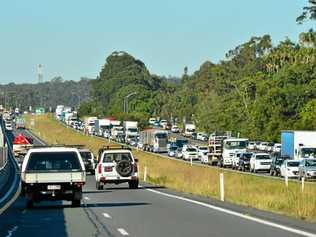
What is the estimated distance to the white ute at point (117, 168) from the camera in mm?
45312

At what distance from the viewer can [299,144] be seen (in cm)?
7450

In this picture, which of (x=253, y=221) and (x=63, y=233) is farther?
(x=253, y=221)

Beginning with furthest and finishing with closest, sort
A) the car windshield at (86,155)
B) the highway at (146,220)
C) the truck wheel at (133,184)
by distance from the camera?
the car windshield at (86,155) → the truck wheel at (133,184) → the highway at (146,220)

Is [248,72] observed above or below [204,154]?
above

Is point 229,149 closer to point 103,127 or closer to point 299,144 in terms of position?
point 299,144

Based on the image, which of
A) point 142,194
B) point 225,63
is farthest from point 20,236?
point 225,63

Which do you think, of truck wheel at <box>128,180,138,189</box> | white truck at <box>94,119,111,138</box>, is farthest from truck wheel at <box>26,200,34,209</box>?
white truck at <box>94,119,111,138</box>

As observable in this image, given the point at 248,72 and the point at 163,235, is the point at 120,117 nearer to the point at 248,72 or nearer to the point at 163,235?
the point at 248,72

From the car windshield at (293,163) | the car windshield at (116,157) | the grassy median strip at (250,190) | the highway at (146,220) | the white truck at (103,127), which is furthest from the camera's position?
the white truck at (103,127)

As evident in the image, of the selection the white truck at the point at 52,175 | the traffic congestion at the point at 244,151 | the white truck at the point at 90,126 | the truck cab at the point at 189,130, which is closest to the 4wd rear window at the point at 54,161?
the white truck at the point at 52,175

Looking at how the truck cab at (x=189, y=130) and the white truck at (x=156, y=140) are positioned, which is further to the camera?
the truck cab at (x=189, y=130)

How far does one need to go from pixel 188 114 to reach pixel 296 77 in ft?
252

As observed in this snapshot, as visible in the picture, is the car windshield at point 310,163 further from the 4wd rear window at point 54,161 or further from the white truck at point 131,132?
the white truck at point 131,132

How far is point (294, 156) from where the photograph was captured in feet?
240
